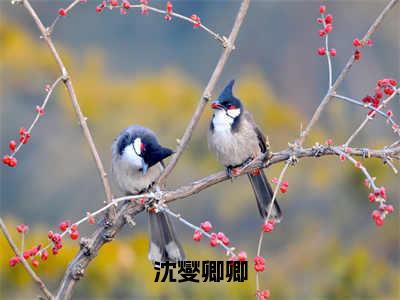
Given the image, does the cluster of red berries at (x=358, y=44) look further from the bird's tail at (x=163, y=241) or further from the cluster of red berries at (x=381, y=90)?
the bird's tail at (x=163, y=241)

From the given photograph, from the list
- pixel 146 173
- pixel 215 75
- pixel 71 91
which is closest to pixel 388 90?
pixel 215 75

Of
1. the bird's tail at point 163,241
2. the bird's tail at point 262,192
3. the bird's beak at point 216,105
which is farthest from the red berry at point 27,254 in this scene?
the bird's tail at point 262,192

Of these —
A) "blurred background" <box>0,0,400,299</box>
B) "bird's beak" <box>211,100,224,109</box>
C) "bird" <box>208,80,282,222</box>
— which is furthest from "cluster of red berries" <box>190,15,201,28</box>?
"blurred background" <box>0,0,400,299</box>

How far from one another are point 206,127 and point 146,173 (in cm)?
229

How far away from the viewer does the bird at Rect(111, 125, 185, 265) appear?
10.3 feet

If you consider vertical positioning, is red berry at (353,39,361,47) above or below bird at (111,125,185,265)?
below

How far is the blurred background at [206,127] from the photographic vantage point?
5527 mm

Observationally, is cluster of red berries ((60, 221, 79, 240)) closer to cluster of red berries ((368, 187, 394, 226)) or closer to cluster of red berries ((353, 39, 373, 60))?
cluster of red berries ((368, 187, 394, 226))

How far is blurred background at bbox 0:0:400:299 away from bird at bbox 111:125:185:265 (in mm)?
1696

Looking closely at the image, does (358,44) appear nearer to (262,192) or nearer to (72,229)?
(72,229)

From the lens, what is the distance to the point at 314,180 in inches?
246

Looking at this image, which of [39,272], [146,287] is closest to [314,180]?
[146,287]

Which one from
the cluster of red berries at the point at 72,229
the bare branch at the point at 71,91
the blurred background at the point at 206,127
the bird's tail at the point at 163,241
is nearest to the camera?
the cluster of red berries at the point at 72,229

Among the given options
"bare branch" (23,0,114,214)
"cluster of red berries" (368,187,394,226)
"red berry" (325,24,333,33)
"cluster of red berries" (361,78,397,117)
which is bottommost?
"cluster of red berries" (368,187,394,226)
